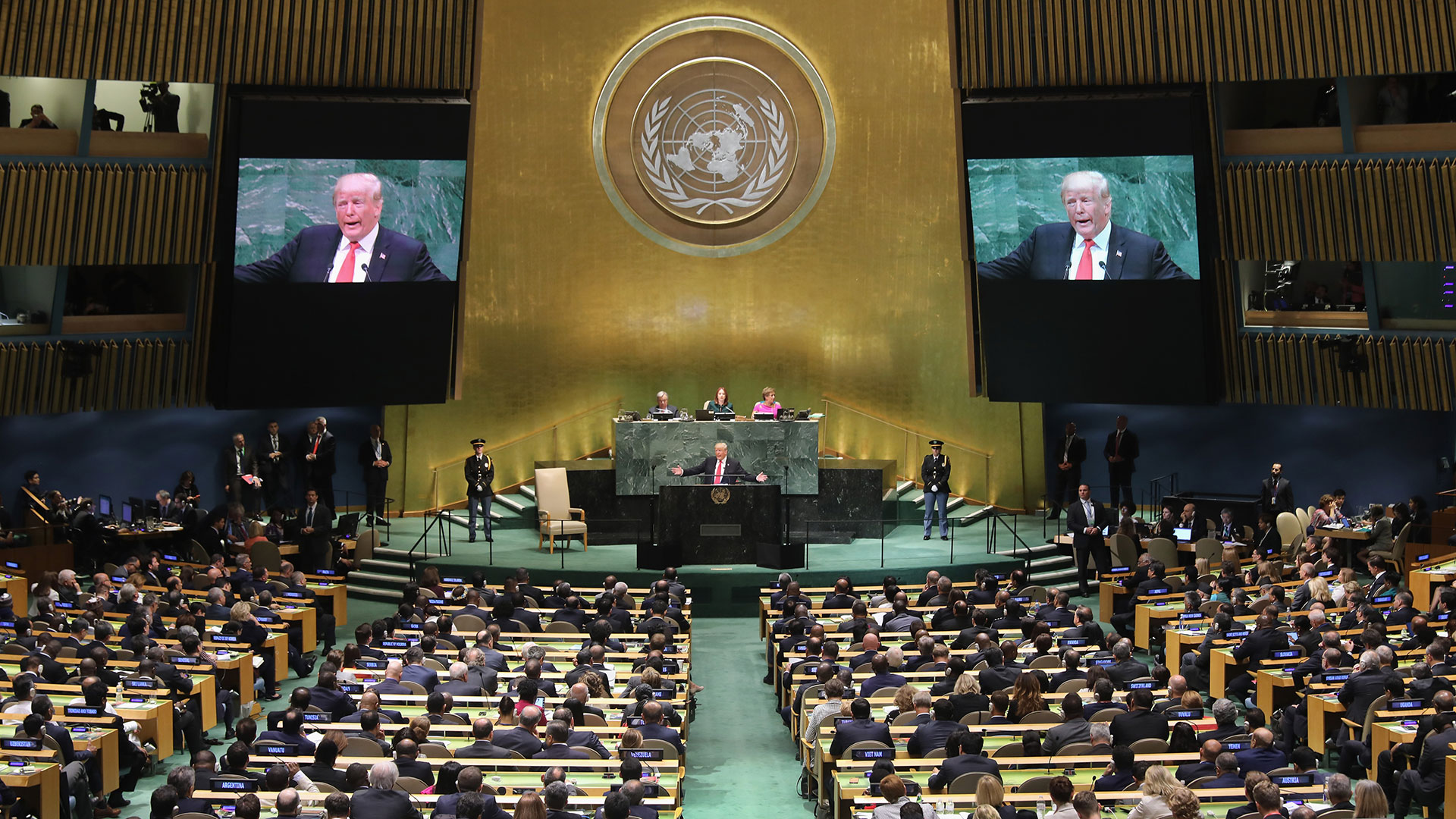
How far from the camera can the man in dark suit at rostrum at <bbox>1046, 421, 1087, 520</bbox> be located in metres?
20.6

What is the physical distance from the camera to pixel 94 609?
515 inches

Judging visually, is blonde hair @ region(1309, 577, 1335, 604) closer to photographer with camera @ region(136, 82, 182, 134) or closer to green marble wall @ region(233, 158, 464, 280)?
green marble wall @ region(233, 158, 464, 280)

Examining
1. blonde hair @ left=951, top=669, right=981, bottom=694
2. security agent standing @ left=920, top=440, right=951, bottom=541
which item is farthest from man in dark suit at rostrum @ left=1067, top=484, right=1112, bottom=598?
blonde hair @ left=951, top=669, right=981, bottom=694

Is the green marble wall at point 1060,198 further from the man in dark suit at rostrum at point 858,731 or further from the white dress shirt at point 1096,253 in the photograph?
the man in dark suit at rostrum at point 858,731

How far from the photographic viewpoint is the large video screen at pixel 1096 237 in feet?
60.3

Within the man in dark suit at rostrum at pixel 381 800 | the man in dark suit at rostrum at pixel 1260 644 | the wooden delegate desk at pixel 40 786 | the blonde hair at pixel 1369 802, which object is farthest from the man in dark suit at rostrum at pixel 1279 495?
the wooden delegate desk at pixel 40 786

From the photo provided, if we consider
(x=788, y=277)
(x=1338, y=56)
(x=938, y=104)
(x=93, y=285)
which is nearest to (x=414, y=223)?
(x=93, y=285)

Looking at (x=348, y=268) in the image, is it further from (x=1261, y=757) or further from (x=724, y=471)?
(x=1261, y=757)

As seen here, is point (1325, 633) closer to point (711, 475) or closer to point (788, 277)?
point (711, 475)

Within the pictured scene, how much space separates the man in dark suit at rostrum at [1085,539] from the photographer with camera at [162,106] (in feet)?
40.9

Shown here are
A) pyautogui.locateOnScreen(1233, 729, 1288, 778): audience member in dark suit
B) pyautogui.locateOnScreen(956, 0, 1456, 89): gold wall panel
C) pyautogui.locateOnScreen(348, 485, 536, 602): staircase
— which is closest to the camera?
pyautogui.locateOnScreen(1233, 729, 1288, 778): audience member in dark suit

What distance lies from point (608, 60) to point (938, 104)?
16.6 feet

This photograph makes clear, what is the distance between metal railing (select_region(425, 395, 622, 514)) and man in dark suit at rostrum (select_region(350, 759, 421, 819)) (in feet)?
44.1

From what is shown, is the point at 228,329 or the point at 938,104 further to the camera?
the point at 938,104
